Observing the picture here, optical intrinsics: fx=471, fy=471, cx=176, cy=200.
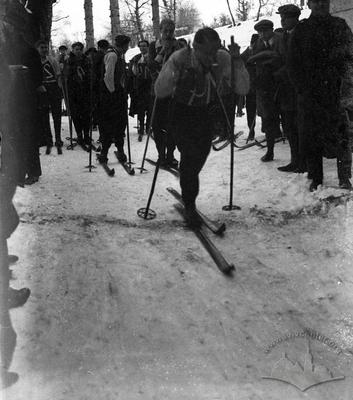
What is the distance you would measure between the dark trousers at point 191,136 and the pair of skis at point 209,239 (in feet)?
1.60

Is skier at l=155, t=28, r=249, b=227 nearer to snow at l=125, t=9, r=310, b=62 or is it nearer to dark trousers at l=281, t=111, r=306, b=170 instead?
dark trousers at l=281, t=111, r=306, b=170

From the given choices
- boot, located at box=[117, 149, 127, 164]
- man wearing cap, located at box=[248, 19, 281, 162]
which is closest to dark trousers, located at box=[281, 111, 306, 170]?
man wearing cap, located at box=[248, 19, 281, 162]

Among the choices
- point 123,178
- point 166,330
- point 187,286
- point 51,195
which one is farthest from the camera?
point 123,178

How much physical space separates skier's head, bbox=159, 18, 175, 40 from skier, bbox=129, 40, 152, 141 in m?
3.79

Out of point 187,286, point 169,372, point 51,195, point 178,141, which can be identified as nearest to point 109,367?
point 169,372

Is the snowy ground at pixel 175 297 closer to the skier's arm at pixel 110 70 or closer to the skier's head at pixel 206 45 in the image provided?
Result: the skier's head at pixel 206 45

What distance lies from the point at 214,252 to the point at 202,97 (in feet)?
4.99

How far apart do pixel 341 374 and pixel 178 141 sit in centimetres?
272

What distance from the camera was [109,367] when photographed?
2.82m

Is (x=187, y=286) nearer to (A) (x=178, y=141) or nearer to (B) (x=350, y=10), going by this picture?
(A) (x=178, y=141)

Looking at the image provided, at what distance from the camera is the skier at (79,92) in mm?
9688

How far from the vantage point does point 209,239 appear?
4.58 m

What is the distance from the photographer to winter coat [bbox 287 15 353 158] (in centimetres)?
513

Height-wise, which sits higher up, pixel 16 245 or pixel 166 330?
pixel 16 245
